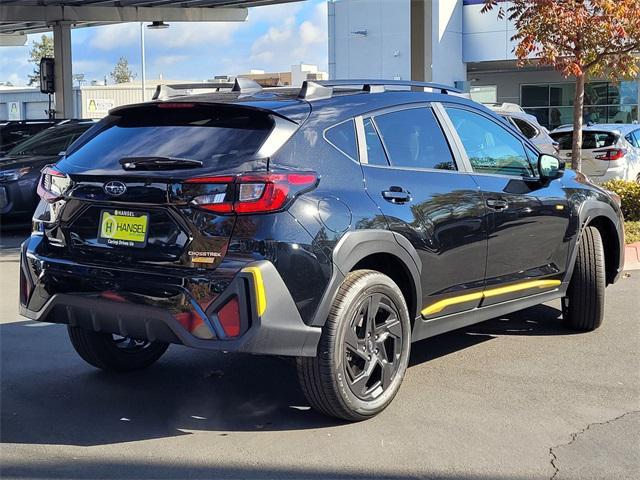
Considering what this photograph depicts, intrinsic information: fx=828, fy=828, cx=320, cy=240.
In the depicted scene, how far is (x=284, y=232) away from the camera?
13.3ft

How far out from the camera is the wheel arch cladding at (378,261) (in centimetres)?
425

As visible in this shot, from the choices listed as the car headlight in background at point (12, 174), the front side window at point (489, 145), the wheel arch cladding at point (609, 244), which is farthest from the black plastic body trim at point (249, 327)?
the car headlight in background at point (12, 174)

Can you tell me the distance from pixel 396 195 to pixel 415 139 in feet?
1.81

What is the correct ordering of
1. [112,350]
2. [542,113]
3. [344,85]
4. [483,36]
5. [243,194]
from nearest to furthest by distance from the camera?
1. [243,194]
2. [344,85]
3. [112,350]
4. [483,36]
5. [542,113]

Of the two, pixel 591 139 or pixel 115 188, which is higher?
pixel 591 139

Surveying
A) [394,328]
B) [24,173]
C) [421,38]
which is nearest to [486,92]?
[421,38]

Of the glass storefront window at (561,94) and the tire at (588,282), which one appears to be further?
the glass storefront window at (561,94)

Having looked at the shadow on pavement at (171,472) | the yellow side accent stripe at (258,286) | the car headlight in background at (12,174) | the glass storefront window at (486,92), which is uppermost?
the glass storefront window at (486,92)

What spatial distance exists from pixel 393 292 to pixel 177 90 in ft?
6.97

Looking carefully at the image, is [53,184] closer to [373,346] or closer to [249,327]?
[249,327]

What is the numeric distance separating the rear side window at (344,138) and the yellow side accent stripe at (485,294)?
42.3 inches

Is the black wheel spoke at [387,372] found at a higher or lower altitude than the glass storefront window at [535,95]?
lower

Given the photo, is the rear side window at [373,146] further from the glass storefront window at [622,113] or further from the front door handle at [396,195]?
the glass storefront window at [622,113]

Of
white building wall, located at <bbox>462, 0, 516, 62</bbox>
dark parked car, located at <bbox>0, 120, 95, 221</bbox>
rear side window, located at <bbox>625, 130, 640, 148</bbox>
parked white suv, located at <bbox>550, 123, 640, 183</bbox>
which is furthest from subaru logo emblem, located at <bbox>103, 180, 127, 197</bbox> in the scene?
white building wall, located at <bbox>462, 0, 516, 62</bbox>
